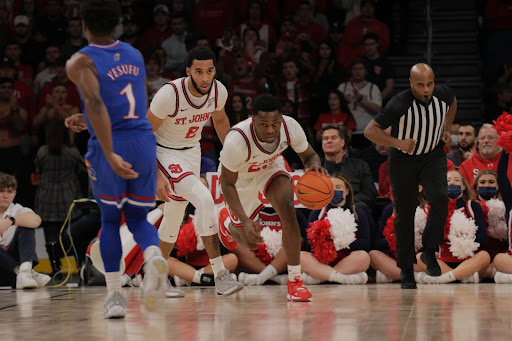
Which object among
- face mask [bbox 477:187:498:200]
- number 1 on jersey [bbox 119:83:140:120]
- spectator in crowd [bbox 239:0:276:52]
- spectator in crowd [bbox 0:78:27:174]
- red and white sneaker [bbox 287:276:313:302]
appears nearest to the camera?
number 1 on jersey [bbox 119:83:140:120]

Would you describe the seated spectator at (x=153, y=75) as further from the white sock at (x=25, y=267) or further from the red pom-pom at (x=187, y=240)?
the white sock at (x=25, y=267)

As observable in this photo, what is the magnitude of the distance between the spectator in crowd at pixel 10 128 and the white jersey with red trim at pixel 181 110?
13.4 feet

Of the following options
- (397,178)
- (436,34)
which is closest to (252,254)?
(397,178)

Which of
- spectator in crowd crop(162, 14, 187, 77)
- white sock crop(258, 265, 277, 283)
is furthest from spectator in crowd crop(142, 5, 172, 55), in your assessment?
white sock crop(258, 265, 277, 283)

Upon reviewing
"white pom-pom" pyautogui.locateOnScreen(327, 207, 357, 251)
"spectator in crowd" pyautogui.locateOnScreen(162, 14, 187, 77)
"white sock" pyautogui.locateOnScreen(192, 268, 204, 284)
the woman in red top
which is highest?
"spectator in crowd" pyautogui.locateOnScreen(162, 14, 187, 77)

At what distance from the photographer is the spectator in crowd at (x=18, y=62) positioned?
11.2 metres

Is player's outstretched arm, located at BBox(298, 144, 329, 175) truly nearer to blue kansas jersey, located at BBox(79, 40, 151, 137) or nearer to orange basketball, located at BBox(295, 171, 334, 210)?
orange basketball, located at BBox(295, 171, 334, 210)

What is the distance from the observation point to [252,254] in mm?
8336

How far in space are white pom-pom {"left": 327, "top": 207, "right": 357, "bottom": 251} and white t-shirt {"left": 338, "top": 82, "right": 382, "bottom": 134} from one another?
2438 millimetres

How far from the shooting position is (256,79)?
10859 mm

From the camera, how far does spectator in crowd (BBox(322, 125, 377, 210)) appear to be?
8617mm

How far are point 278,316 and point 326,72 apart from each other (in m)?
6.17

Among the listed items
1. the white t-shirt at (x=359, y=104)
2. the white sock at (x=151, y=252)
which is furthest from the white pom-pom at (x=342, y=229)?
the white sock at (x=151, y=252)

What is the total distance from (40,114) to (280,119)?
5540 millimetres
